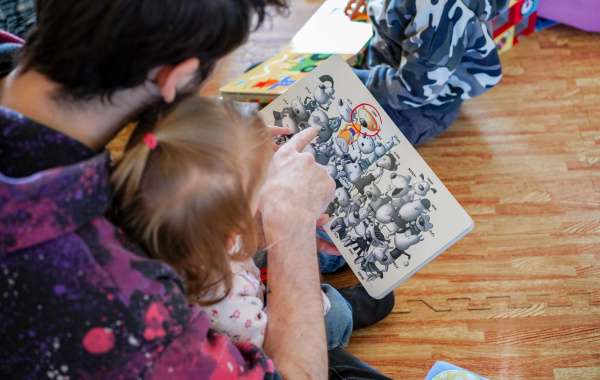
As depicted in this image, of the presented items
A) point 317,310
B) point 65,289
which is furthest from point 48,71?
point 317,310

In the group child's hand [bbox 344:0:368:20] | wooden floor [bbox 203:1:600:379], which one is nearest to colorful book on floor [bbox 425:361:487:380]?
wooden floor [bbox 203:1:600:379]

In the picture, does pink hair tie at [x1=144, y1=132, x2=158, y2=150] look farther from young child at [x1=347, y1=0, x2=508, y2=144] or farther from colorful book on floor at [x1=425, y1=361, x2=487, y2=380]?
young child at [x1=347, y1=0, x2=508, y2=144]

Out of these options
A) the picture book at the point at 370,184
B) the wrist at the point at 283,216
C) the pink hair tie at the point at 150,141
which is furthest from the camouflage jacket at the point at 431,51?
the pink hair tie at the point at 150,141

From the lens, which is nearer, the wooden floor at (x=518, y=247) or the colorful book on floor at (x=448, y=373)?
the colorful book on floor at (x=448, y=373)

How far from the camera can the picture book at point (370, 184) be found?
1.19 m

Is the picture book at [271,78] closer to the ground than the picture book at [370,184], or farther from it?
closer to the ground

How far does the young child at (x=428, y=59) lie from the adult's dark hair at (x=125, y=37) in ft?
2.53

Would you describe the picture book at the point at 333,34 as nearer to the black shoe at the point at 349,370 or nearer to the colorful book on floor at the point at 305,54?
the colorful book on floor at the point at 305,54

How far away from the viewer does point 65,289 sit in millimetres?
722

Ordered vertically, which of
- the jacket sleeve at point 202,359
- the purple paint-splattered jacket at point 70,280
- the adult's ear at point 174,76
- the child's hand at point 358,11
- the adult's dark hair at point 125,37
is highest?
the adult's dark hair at point 125,37

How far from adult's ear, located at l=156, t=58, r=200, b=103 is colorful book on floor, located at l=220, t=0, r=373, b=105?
0.87 metres

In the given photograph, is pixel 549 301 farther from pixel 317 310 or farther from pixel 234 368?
pixel 234 368

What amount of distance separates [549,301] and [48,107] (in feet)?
3.50

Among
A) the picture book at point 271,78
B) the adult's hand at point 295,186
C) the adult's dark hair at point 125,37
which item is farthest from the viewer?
the picture book at point 271,78
